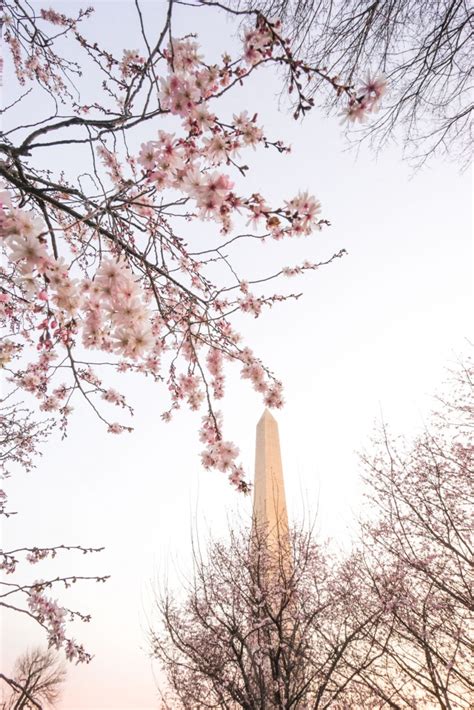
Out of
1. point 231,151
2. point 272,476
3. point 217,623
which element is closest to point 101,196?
point 231,151

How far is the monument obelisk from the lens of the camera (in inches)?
362

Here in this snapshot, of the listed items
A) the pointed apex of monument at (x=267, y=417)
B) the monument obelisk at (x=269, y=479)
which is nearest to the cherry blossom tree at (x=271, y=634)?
the monument obelisk at (x=269, y=479)

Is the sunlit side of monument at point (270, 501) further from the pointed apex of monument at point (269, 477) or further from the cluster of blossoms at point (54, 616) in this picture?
the cluster of blossoms at point (54, 616)

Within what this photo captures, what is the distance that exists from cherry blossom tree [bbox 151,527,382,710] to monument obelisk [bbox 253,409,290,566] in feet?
5.87

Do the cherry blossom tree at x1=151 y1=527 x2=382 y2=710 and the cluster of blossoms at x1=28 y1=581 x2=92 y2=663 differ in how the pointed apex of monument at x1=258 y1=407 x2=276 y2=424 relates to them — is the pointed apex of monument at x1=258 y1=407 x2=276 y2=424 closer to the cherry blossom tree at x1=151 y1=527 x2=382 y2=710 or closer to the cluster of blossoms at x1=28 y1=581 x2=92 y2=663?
the cherry blossom tree at x1=151 y1=527 x2=382 y2=710

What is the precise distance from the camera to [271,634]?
5.45 metres

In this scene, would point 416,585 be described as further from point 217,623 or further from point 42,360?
Answer: point 42,360

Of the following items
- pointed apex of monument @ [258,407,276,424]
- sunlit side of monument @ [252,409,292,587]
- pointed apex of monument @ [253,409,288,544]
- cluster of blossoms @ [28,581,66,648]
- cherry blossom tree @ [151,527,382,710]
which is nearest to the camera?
cluster of blossoms @ [28,581,66,648]

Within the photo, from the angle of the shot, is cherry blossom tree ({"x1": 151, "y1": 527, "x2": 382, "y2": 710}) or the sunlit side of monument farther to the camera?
the sunlit side of monument

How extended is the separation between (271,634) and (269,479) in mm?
4786

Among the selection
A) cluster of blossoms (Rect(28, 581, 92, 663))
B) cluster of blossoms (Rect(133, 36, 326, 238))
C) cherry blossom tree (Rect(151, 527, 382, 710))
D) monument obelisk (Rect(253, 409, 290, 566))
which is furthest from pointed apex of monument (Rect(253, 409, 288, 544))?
cluster of blossoms (Rect(133, 36, 326, 238))

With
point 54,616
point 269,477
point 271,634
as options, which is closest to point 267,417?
point 269,477

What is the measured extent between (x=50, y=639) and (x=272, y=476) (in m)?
8.22

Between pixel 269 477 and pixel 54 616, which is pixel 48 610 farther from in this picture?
pixel 269 477
